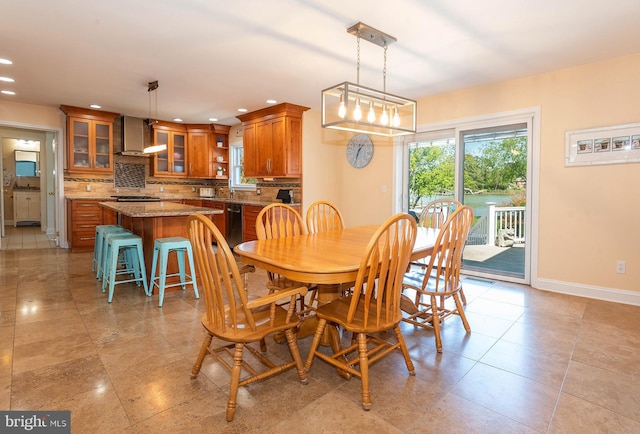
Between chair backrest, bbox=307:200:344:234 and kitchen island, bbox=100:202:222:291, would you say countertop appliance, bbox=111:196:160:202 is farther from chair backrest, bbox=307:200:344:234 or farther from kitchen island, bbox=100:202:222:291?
chair backrest, bbox=307:200:344:234

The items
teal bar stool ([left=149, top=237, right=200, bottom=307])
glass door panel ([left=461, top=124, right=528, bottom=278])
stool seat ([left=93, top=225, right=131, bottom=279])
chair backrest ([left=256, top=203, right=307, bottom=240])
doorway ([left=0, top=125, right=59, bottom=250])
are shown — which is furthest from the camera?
doorway ([left=0, top=125, right=59, bottom=250])

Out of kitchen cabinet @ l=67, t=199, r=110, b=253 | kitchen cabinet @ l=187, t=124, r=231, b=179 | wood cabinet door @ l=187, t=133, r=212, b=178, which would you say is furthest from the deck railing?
kitchen cabinet @ l=67, t=199, r=110, b=253

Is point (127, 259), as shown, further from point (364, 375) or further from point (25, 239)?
point (25, 239)

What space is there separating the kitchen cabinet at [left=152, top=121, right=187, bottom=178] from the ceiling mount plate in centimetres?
501

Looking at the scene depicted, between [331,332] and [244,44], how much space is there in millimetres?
2480

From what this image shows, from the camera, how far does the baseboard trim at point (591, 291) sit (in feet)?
11.0

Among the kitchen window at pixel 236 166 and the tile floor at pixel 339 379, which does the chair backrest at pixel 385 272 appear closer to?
the tile floor at pixel 339 379

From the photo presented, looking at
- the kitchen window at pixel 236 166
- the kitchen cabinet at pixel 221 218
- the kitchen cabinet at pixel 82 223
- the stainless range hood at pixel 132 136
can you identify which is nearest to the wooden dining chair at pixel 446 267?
the kitchen cabinet at pixel 221 218

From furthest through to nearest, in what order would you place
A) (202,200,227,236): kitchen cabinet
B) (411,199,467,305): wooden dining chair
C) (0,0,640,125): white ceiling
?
1. (202,200,227,236): kitchen cabinet
2. (411,199,467,305): wooden dining chair
3. (0,0,640,125): white ceiling

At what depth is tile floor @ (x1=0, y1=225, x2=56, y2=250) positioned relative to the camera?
6.12 metres

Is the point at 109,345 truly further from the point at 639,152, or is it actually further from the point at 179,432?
the point at 639,152

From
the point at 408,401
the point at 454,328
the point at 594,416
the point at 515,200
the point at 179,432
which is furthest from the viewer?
the point at 515,200

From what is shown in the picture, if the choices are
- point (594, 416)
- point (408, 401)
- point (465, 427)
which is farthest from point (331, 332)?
point (594, 416)

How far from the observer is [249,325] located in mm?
1732
